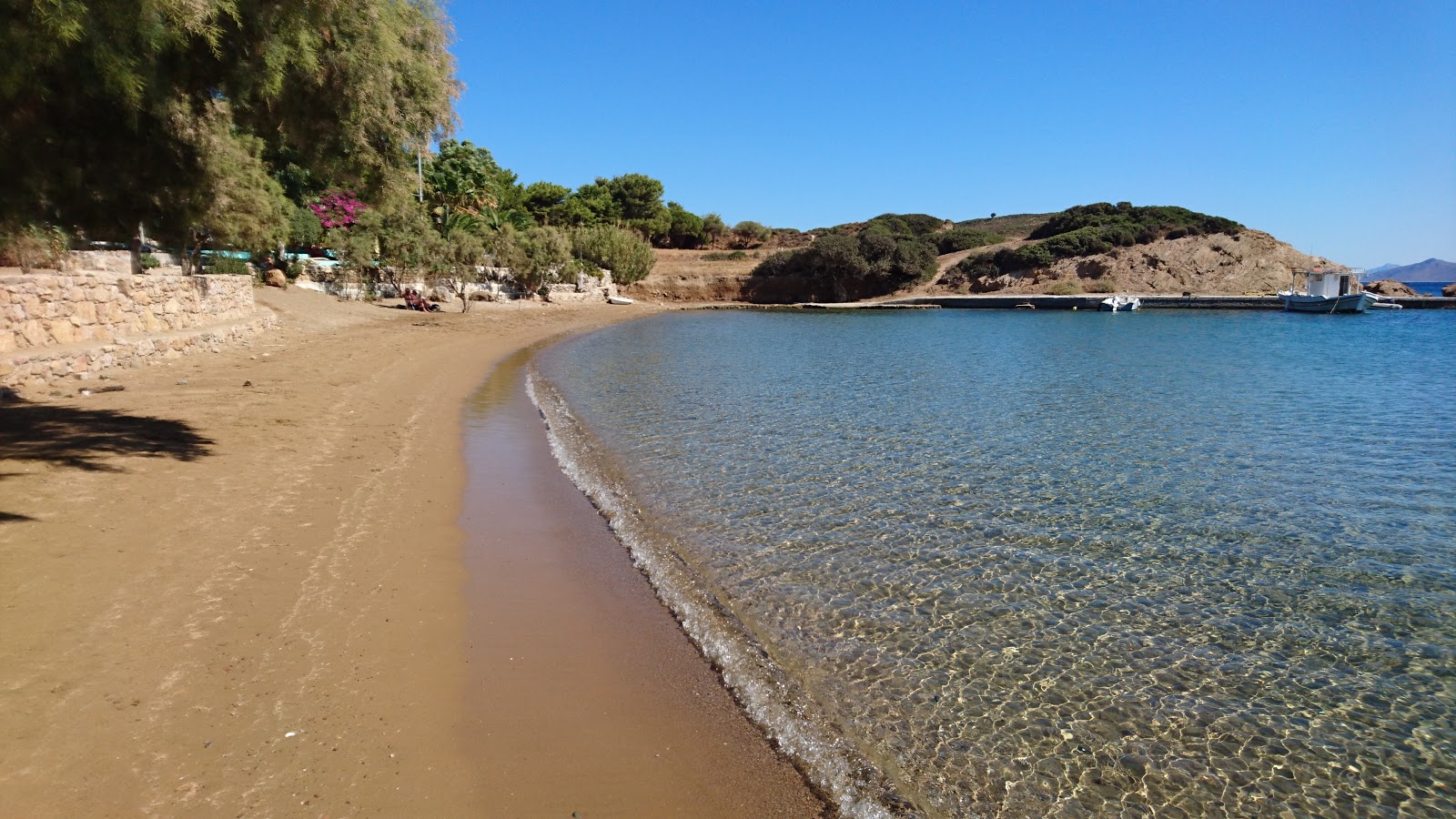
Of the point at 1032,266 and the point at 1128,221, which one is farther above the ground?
the point at 1128,221

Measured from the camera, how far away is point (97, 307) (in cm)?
1430

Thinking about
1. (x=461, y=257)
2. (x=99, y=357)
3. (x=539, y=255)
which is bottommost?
(x=99, y=357)

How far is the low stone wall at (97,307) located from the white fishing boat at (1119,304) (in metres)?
60.5

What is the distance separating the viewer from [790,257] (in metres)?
80.2

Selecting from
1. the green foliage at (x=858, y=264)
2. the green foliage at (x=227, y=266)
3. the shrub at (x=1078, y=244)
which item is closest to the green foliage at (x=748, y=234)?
the green foliage at (x=858, y=264)

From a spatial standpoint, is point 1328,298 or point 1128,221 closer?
point 1328,298

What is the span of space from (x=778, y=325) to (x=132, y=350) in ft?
114

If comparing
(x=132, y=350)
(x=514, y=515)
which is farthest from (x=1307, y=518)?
(x=132, y=350)

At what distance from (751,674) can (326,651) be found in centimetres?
261

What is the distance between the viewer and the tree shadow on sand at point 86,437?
7879 mm

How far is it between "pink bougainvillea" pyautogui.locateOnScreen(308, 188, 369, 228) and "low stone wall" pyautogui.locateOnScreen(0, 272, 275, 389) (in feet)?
76.7

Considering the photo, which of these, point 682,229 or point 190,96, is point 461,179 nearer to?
point 190,96

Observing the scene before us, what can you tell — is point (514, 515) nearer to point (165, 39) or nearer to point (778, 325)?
point (165, 39)

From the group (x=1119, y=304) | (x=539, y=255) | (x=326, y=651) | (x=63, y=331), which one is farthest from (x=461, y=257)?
(x=1119, y=304)
